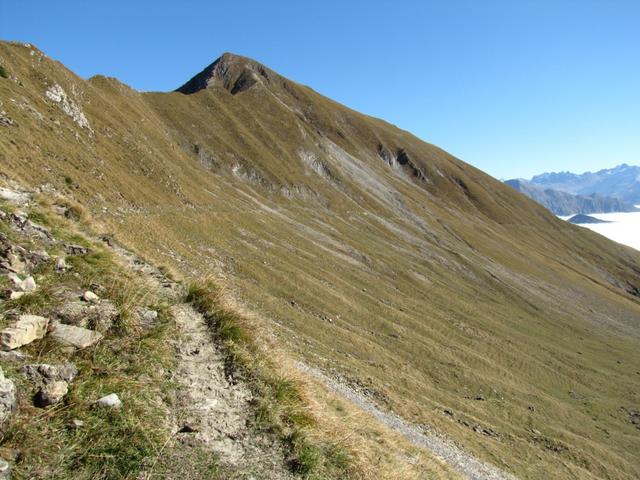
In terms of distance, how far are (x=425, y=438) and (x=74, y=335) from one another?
24.0m

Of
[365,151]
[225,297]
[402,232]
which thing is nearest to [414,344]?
[225,297]

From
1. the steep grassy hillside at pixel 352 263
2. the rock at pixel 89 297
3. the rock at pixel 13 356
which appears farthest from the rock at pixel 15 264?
the steep grassy hillside at pixel 352 263

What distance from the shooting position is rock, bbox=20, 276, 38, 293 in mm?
8086

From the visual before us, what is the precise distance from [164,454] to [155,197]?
48305 millimetres

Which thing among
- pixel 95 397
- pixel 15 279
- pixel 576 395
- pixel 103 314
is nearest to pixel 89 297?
pixel 103 314

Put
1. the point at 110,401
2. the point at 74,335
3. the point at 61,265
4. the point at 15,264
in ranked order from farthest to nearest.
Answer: the point at 61,265, the point at 15,264, the point at 74,335, the point at 110,401

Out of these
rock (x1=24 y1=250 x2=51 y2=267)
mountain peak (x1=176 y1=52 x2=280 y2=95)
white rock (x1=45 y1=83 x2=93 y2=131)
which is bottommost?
rock (x1=24 y1=250 x2=51 y2=267)

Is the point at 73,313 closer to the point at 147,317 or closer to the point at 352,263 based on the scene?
the point at 147,317

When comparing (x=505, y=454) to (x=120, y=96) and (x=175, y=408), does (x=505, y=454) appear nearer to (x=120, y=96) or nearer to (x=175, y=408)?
(x=175, y=408)

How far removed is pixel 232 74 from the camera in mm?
164500

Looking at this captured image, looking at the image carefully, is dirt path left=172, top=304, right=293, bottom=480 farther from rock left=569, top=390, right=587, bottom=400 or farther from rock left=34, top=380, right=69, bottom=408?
rock left=569, top=390, right=587, bottom=400

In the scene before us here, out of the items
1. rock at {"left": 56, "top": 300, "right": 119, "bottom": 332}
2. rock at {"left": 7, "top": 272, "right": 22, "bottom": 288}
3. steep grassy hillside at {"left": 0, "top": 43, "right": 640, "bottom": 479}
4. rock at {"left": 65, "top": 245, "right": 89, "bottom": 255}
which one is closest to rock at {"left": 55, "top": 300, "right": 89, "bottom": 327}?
rock at {"left": 56, "top": 300, "right": 119, "bottom": 332}

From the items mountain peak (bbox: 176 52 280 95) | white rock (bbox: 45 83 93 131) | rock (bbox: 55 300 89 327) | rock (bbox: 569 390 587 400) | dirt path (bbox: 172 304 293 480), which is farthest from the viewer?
mountain peak (bbox: 176 52 280 95)

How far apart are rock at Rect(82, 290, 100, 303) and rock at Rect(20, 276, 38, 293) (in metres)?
0.88
